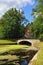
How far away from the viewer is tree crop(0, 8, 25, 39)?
78256 millimetres

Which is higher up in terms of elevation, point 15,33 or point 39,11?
point 39,11

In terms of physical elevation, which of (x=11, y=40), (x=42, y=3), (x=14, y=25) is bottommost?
(x=11, y=40)

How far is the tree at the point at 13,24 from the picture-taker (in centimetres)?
7826

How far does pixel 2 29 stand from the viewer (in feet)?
262

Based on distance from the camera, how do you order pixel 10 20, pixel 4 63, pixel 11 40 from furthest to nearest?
pixel 10 20, pixel 11 40, pixel 4 63

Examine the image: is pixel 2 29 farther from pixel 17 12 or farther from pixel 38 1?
pixel 38 1

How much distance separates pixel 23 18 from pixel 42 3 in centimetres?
3011

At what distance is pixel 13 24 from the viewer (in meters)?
79.7

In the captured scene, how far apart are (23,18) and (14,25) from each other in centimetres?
664

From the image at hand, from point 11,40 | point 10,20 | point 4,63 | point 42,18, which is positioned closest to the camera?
point 4,63

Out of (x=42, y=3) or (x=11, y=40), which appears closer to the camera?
(x=42, y=3)

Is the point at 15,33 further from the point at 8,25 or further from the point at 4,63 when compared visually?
the point at 4,63

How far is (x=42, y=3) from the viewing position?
180 ft

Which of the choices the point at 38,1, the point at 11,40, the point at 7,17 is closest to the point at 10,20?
the point at 7,17
